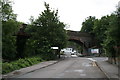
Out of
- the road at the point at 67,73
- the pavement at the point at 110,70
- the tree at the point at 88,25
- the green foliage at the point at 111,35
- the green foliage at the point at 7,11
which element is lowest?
the road at the point at 67,73

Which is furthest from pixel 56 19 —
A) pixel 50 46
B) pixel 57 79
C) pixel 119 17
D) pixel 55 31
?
pixel 57 79

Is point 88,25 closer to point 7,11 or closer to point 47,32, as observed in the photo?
point 47,32

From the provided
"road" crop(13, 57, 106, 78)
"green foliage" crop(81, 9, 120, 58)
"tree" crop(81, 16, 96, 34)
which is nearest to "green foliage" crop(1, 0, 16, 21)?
"road" crop(13, 57, 106, 78)

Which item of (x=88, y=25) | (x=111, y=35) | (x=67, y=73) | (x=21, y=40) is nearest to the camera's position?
(x=111, y=35)

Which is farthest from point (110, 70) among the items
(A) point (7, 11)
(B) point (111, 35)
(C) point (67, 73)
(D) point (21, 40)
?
(D) point (21, 40)

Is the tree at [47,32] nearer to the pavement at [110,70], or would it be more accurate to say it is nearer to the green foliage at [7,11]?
the pavement at [110,70]

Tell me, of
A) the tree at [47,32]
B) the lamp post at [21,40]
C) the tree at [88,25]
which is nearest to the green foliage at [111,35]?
the tree at [47,32]

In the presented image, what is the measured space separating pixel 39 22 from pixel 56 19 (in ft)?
12.4

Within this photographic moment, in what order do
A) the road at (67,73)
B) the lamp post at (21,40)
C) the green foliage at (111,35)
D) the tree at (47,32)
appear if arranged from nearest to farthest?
1. the road at (67,73)
2. the green foliage at (111,35)
3. the tree at (47,32)
4. the lamp post at (21,40)

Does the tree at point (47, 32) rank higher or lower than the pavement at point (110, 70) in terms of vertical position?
higher

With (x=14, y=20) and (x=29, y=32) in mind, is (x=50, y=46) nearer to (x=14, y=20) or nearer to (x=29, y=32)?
(x=29, y=32)

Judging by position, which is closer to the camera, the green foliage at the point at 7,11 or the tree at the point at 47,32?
the green foliage at the point at 7,11

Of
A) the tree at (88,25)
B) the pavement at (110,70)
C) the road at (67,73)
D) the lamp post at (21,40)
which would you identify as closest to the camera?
the pavement at (110,70)

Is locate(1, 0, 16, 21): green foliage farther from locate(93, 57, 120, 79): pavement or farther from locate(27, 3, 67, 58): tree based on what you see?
locate(27, 3, 67, 58): tree
